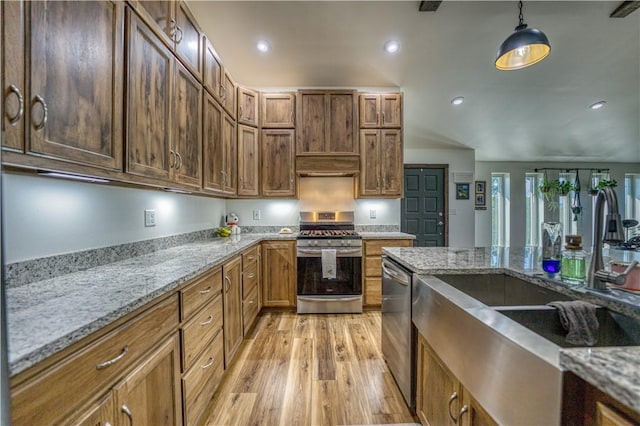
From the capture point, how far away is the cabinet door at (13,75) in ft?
2.44

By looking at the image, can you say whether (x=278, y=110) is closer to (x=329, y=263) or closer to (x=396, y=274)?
(x=329, y=263)

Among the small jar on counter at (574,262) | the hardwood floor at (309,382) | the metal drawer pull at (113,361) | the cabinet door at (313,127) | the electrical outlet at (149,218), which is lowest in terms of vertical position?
the hardwood floor at (309,382)

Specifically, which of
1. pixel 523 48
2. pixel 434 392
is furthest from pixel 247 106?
pixel 434 392

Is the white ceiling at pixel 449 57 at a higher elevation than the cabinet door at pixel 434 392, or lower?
higher

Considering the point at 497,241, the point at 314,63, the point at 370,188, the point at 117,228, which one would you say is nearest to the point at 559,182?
the point at 497,241

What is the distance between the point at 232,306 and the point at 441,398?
58.6 inches

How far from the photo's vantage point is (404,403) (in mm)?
1714

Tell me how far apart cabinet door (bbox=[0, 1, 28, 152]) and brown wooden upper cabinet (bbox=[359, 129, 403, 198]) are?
9.94 feet

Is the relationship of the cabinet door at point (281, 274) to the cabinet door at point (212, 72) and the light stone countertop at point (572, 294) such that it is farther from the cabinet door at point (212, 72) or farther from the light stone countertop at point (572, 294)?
the cabinet door at point (212, 72)

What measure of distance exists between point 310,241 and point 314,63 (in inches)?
85.2

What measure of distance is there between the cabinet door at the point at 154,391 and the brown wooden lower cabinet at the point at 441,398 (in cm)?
118

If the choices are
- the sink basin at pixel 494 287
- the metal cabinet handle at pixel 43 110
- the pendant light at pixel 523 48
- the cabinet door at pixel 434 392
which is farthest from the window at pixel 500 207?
the metal cabinet handle at pixel 43 110

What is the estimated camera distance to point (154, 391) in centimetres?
104

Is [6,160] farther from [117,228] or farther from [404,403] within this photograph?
[404,403]
